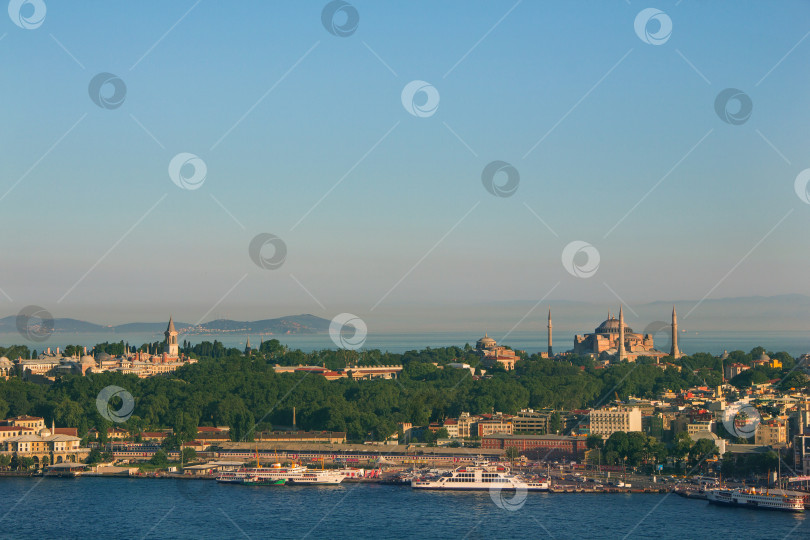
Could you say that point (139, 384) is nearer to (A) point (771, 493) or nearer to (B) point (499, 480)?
(B) point (499, 480)

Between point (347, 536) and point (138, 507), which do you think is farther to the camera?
point (138, 507)

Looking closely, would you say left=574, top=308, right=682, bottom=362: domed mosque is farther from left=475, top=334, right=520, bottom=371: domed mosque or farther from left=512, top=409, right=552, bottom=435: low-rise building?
left=512, top=409, right=552, bottom=435: low-rise building

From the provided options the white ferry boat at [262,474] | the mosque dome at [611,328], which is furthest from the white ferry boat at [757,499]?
the mosque dome at [611,328]

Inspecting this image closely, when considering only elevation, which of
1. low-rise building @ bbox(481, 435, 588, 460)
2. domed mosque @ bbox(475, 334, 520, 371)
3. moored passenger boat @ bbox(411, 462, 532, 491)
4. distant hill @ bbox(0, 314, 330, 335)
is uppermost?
distant hill @ bbox(0, 314, 330, 335)

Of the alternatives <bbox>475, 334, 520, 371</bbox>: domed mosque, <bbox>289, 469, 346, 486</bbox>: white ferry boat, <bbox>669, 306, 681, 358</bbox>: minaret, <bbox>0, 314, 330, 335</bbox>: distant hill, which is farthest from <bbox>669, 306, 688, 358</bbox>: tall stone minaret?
<bbox>0, 314, 330, 335</bbox>: distant hill

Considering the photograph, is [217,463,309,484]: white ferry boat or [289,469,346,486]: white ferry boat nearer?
[289,469,346,486]: white ferry boat

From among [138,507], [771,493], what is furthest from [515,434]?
[138,507]
